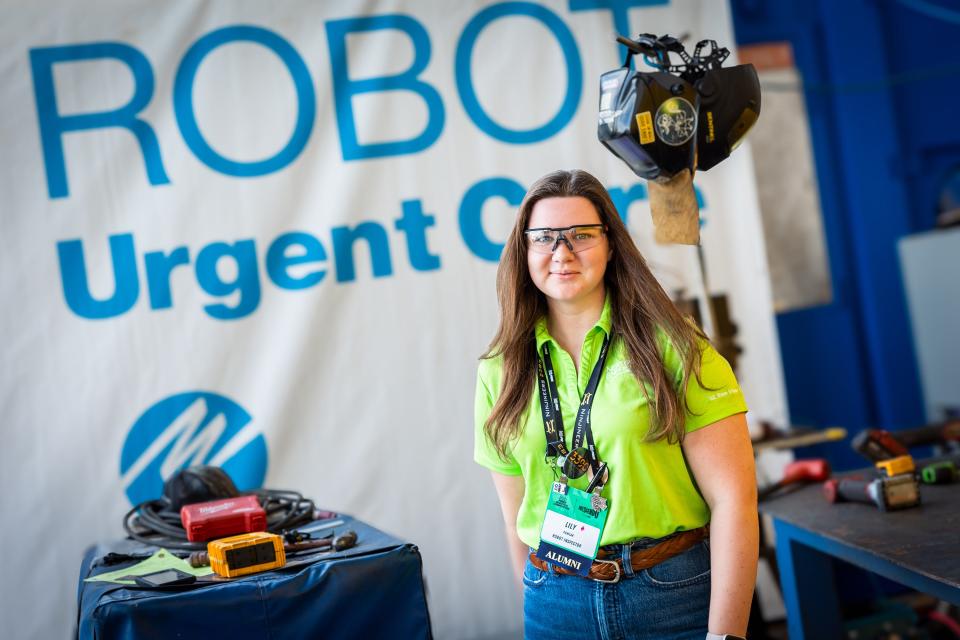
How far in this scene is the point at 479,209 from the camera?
140 inches

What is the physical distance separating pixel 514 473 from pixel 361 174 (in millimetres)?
1736

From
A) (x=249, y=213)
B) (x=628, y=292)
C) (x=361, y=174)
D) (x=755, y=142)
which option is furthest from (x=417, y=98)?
(x=628, y=292)

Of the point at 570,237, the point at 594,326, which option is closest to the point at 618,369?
the point at 594,326

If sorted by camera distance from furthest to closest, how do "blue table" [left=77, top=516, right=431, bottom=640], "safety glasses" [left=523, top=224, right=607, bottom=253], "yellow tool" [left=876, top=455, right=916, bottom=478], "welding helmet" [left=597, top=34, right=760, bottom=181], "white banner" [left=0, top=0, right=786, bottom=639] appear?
"white banner" [left=0, top=0, right=786, bottom=639]
"yellow tool" [left=876, top=455, right=916, bottom=478]
"welding helmet" [left=597, top=34, right=760, bottom=181]
"safety glasses" [left=523, top=224, right=607, bottom=253]
"blue table" [left=77, top=516, right=431, bottom=640]

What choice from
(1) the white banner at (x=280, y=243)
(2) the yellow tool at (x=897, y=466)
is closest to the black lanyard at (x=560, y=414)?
(2) the yellow tool at (x=897, y=466)

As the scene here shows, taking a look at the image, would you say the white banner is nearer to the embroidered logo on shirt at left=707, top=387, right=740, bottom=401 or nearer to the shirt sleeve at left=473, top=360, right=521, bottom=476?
the shirt sleeve at left=473, top=360, right=521, bottom=476

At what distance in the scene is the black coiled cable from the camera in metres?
2.26

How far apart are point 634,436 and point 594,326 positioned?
238mm

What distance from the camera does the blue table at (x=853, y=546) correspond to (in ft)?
6.27

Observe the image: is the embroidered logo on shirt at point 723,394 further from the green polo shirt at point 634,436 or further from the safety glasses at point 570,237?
the safety glasses at point 570,237

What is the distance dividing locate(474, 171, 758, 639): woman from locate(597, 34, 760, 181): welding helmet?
17 cm

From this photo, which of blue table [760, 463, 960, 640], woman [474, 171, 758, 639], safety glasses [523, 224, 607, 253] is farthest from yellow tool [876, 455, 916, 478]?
safety glasses [523, 224, 607, 253]

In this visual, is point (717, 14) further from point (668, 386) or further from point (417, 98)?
point (668, 386)

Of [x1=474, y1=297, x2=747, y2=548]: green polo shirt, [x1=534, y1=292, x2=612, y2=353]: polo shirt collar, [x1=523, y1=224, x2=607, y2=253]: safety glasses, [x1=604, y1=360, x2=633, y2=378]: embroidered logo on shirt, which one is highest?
[x1=523, y1=224, x2=607, y2=253]: safety glasses
